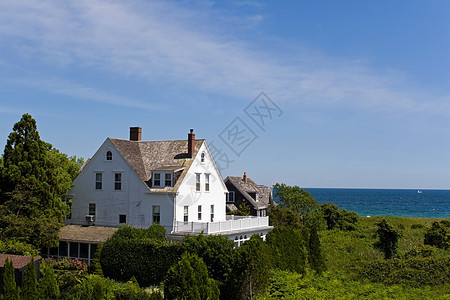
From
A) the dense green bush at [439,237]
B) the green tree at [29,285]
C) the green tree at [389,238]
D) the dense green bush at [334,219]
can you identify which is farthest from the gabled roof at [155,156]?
the dense green bush at [334,219]

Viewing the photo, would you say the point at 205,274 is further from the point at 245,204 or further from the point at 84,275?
the point at 245,204

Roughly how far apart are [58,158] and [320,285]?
26.8 metres

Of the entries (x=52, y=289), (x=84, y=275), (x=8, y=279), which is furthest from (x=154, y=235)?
(x=8, y=279)

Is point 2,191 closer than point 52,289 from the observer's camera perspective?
No

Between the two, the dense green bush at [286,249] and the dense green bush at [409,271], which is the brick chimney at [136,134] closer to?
the dense green bush at [286,249]

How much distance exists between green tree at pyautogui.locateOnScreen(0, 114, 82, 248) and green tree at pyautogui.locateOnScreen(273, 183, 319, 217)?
2688 centimetres

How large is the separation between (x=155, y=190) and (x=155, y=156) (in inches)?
169

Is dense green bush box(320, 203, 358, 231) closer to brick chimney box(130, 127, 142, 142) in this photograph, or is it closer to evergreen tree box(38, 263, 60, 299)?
brick chimney box(130, 127, 142, 142)

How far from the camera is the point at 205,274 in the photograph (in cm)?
1991

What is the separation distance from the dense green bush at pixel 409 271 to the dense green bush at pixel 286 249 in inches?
151

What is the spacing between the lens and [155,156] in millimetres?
39188

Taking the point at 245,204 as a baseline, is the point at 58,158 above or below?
above

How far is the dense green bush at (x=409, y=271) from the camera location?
27500 mm

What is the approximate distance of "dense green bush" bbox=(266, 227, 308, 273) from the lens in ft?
89.7
